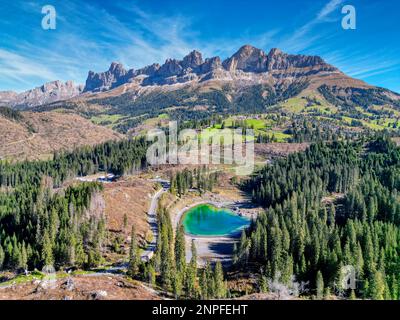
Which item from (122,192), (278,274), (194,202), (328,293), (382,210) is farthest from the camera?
(194,202)

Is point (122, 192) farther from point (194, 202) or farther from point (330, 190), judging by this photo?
point (330, 190)

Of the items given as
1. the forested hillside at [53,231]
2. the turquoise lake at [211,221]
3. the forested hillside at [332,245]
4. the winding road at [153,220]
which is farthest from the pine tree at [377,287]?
the forested hillside at [53,231]

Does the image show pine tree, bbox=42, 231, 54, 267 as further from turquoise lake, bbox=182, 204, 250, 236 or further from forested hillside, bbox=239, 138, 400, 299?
turquoise lake, bbox=182, 204, 250, 236

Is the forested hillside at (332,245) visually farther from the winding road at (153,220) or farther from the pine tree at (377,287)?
the winding road at (153,220)

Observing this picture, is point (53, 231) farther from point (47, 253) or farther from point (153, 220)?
point (153, 220)

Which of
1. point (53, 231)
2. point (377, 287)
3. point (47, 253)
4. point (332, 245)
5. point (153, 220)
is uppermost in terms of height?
point (53, 231)

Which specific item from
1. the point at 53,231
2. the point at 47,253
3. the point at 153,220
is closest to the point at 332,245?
the point at 153,220

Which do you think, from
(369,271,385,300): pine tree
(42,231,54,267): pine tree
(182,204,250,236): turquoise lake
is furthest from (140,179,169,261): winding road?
(369,271,385,300): pine tree
